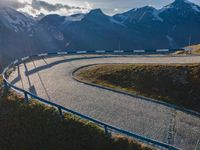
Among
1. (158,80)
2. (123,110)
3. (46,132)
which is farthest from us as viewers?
(158,80)

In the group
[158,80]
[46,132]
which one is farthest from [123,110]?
[158,80]

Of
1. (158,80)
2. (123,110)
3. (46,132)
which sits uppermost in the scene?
(158,80)

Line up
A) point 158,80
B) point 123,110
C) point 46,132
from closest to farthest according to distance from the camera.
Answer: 1. point 46,132
2. point 123,110
3. point 158,80

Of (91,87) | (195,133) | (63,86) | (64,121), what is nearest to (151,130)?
(195,133)

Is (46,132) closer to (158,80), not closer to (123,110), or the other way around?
(123,110)

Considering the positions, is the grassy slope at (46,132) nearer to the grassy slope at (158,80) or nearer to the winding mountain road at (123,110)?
the winding mountain road at (123,110)

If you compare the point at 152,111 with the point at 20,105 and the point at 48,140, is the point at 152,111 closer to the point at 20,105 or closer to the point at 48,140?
the point at 48,140

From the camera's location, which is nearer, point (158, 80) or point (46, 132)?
point (46, 132)
